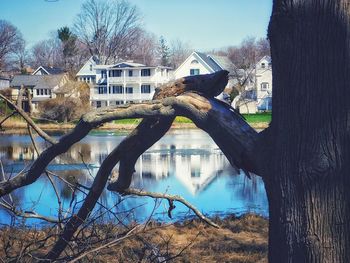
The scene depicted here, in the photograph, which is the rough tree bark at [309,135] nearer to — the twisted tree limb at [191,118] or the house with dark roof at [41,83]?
the twisted tree limb at [191,118]

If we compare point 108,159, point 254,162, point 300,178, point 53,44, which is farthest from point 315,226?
point 53,44

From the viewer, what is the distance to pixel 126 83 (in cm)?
5272

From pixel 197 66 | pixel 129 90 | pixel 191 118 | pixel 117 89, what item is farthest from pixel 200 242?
pixel 197 66

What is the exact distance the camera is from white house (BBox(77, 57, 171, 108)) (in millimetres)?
51562

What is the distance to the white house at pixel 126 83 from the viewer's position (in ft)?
169

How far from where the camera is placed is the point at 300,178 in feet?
8.38

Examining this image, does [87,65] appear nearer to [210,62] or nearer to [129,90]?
[129,90]

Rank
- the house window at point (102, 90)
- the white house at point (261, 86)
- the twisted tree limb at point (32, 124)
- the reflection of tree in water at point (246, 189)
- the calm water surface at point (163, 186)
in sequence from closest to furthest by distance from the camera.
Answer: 1. the twisted tree limb at point (32, 124)
2. the calm water surface at point (163, 186)
3. the reflection of tree in water at point (246, 189)
4. the white house at point (261, 86)
5. the house window at point (102, 90)

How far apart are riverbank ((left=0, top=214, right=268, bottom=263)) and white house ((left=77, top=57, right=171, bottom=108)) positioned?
43115 millimetres

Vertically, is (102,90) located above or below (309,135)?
above

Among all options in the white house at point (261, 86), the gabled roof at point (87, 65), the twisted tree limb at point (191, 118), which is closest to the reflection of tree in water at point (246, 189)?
the twisted tree limb at point (191, 118)

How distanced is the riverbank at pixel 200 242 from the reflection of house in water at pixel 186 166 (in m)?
3.53

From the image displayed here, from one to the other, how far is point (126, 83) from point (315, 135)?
5069 centimetres

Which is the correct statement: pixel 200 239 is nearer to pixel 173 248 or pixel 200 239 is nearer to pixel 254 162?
pixel 173 248
